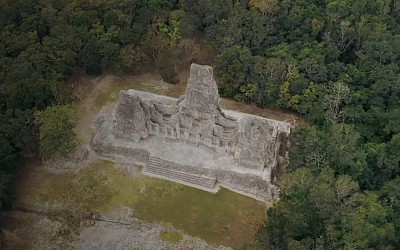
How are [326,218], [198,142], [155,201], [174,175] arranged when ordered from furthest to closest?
[198,142], [174,175], [155,201], [326,218]

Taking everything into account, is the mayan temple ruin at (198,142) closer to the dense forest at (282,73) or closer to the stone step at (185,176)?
the stone step at (185,176)

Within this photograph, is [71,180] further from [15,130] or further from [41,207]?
[15,130]

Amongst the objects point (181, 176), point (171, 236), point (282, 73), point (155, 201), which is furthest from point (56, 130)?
point (282, 73)

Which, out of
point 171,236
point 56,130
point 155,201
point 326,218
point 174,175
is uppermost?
point 56,130

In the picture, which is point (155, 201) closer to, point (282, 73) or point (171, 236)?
point (171, 236)

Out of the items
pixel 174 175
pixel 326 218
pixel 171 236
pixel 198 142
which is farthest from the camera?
pixel 198 142

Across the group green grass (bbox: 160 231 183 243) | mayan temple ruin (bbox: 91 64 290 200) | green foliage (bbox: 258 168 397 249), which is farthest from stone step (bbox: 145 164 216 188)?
green foliage (bbox: 258 168 397 249)
